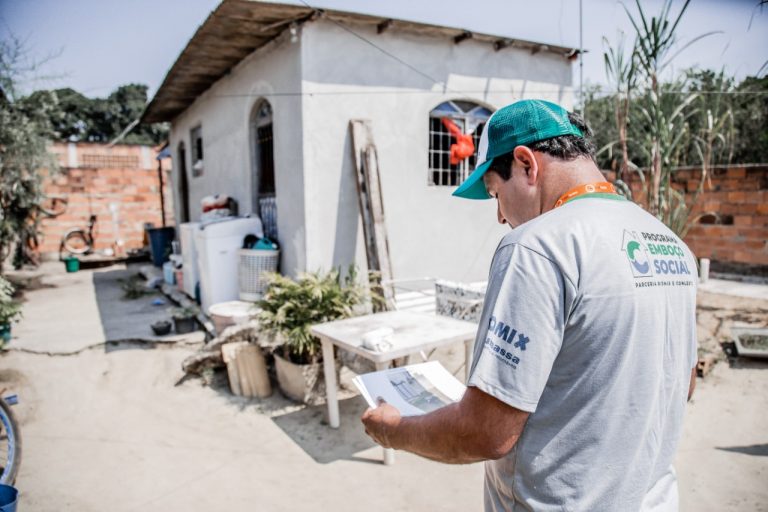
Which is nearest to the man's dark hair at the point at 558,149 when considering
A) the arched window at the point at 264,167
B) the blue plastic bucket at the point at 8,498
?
the blue plastic bucket at the point at 8,498

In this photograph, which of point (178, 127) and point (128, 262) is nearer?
point (178, 127)

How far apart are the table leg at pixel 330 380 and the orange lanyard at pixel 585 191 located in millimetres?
3037

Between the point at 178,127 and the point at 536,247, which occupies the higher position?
the point at 178,127

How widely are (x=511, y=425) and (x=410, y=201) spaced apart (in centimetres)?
559

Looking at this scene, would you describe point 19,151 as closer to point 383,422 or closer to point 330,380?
point 330,380

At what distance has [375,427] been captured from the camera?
50.6 inches

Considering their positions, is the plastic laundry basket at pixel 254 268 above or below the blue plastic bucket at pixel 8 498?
above

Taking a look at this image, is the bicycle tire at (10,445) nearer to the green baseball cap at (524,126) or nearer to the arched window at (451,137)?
the green baseball cap at (524,126)

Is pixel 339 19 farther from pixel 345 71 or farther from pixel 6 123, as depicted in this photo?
pixel 6 123

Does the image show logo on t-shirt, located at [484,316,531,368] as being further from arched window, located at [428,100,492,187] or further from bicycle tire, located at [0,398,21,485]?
arched window, located at [428,100,492,187]

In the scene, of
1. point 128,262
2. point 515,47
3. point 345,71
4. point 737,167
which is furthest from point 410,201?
point 128,262

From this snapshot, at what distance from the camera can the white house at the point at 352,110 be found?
Answer: 567 centimetres

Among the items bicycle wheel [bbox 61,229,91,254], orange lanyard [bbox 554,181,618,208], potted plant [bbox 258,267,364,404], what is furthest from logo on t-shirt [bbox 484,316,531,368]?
bicycle wheel [bbox 61,229,91,254]

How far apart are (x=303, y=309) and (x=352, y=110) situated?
2.64 metres
